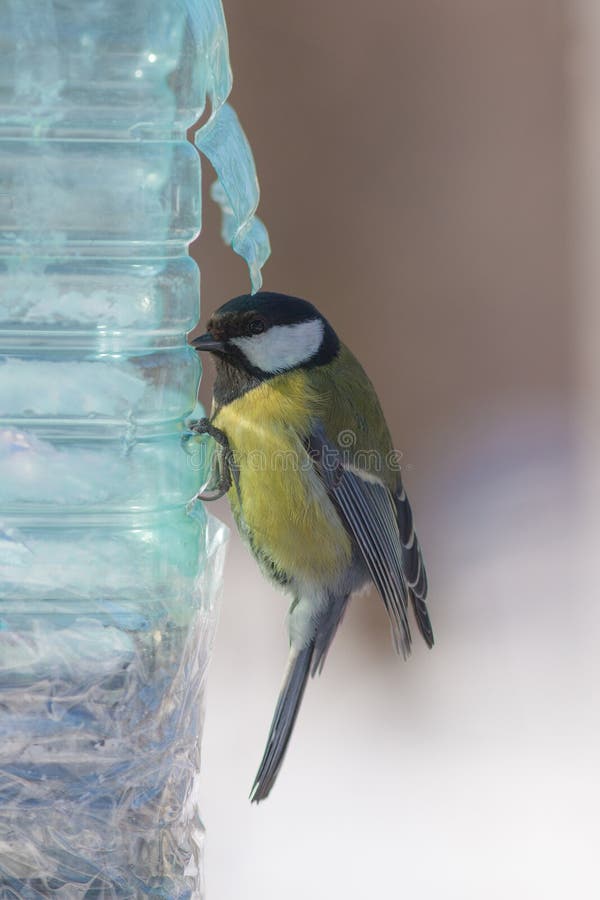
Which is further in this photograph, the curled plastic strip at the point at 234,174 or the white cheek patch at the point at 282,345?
the white cheek patch at the point at 282,345

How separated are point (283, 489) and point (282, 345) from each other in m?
0.23

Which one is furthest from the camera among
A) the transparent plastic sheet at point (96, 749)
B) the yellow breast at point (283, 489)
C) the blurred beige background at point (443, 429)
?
the blurred beige background at point (443, 429)

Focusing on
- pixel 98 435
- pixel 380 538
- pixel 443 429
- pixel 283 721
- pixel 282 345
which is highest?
pixel 98 435

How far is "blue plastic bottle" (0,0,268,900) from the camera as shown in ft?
4.07

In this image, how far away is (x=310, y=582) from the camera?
1923 mm

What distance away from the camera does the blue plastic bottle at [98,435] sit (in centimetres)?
124

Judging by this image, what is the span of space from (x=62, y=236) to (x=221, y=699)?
2738 mm

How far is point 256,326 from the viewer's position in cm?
183

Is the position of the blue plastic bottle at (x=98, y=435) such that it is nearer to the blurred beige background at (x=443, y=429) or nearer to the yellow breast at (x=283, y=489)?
the yellow breast at (x=283, y=489)

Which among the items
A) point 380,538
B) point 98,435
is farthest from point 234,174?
point 380,538

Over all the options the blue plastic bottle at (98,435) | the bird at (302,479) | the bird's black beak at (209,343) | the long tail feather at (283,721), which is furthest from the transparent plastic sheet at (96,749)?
the bird's black beak at (209,343)

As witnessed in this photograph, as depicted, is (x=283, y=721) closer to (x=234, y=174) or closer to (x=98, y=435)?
(x=98, y=435)

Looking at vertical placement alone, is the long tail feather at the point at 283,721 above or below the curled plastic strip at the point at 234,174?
below

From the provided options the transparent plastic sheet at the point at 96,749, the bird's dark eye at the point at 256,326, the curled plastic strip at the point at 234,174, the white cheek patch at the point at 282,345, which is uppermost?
the curled plastic strip at the point at 234,174
